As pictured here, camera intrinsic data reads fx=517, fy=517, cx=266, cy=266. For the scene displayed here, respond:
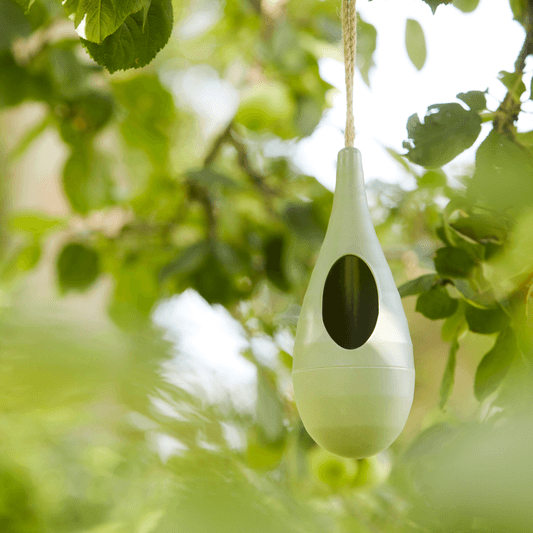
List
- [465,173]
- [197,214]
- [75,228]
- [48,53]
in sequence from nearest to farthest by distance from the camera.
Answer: [465,173] → [48,53] → [75,228] → [197,214]

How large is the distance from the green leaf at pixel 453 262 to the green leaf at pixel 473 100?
0.10 m

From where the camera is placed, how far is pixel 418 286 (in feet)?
1.32

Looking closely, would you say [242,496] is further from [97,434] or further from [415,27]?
[415,27]

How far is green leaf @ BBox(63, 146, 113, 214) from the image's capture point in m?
0.70

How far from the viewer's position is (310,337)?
0.95 ft

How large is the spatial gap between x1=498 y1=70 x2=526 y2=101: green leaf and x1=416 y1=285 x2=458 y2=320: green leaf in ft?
0.47

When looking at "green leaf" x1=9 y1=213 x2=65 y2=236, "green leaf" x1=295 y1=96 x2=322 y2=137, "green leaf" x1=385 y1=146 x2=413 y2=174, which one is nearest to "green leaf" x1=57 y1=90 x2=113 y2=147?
"green leaf" x1=9 y1=213 x2=65 y2=236

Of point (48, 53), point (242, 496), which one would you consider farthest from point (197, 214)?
point (242, 496)

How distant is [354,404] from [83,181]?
1.82 feet

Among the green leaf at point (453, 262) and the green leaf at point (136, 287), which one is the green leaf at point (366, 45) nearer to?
the green leaf at point (453, 262)

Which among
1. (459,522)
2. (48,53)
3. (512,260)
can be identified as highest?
(48,53)

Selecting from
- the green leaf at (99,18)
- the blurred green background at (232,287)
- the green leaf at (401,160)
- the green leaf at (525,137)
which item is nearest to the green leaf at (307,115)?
the blurred green background at (232,287)

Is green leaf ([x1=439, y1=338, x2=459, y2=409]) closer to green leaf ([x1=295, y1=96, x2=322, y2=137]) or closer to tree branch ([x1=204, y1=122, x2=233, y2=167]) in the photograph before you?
green leaf ([x1=295, y1=96, x2=322, y2=137])

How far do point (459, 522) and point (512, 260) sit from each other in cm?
17
